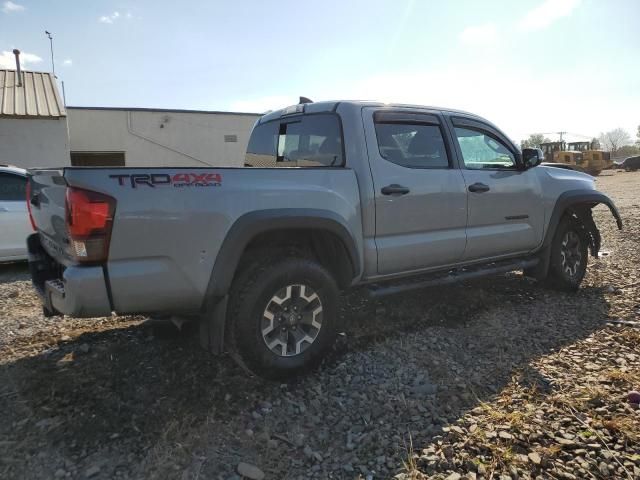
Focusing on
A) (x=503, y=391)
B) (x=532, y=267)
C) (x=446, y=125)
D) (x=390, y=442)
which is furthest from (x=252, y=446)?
(x=532, y=267)

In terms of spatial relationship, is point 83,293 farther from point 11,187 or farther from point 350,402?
point 11,187

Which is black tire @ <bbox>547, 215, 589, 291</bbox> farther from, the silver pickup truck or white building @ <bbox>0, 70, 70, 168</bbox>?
white building @ <bbox>0, 70, 70, 168</bbox>

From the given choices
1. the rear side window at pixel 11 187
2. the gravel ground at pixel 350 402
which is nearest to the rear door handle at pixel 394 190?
the gravel ground at pixel 350 402

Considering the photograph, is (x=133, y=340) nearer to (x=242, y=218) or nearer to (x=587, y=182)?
(x=242, y=218)

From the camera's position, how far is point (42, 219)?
3301 mm

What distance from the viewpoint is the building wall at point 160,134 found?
685 inches

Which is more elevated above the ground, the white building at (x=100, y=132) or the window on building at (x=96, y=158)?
the white building at (x=100, y=132)

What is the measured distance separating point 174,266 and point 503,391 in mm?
2337

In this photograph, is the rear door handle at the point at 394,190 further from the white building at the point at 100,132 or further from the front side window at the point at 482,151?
the white building at the point at 100,132

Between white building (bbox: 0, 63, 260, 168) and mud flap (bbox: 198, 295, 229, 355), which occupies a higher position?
white building (bbox: 0, 63, 260, 168)

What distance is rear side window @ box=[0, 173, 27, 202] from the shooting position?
6523 mm

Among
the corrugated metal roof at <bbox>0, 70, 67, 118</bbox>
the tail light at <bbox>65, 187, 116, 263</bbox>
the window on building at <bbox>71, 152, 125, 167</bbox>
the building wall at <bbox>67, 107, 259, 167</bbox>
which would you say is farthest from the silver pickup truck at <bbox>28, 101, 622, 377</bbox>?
the window on building at <bbox>71, 152, 125, 167</bbox>

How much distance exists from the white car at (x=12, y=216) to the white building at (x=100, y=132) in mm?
7028

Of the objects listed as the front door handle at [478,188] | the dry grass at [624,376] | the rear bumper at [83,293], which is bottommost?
the dry grass at [624,376]
